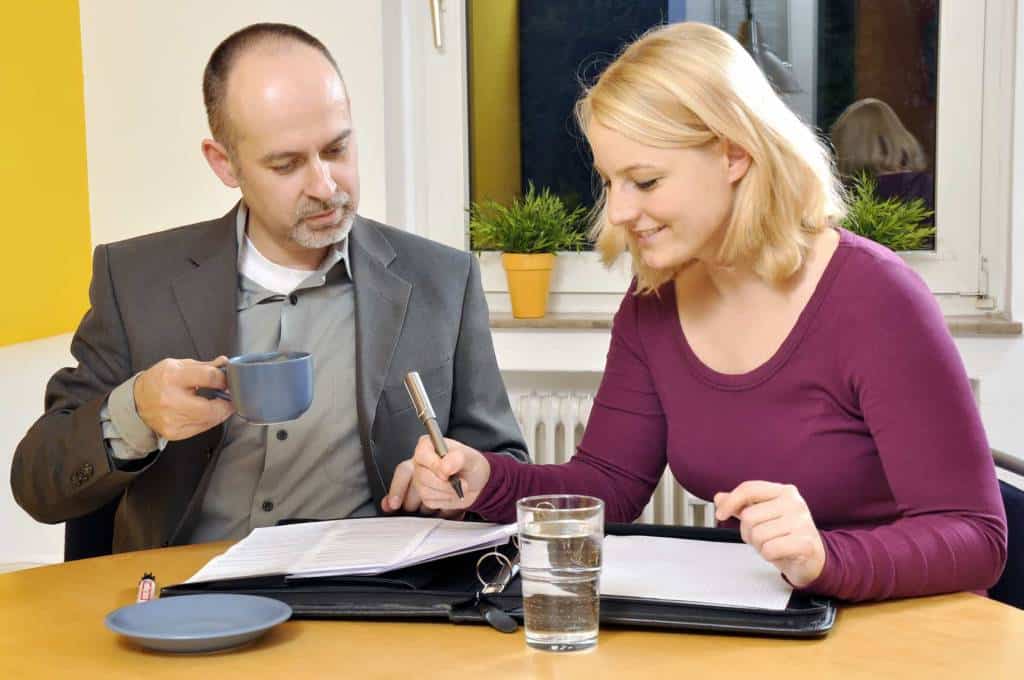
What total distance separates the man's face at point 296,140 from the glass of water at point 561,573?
87cm

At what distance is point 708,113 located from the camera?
5.16 ft

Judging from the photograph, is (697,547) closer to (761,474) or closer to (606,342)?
(761,474)

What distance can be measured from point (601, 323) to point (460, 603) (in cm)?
178

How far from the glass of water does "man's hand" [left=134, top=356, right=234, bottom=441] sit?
1.83 ft

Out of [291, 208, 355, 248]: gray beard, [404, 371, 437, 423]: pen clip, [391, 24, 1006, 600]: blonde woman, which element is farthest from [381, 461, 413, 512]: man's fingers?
[291, 208, 355, 248]: gray beard

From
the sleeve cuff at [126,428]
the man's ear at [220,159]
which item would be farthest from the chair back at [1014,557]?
the man's ear at [220,159]

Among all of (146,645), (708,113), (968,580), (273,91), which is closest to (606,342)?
(273,91)

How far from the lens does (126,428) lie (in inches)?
67.9

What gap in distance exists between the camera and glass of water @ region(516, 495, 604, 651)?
3.84 feet

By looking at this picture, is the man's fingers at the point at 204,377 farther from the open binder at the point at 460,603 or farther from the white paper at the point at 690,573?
the white paper at the point at 690,573

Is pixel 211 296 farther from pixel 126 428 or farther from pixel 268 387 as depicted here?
pixel 268 387

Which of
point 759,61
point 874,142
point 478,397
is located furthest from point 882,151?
point 478,397

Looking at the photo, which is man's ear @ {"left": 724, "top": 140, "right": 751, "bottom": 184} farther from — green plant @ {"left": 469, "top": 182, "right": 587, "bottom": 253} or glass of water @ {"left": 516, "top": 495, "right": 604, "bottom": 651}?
green plant @ {"left": 469, "top": 182, "right": 587, "bottom": 253}

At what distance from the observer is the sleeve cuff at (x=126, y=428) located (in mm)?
1708
